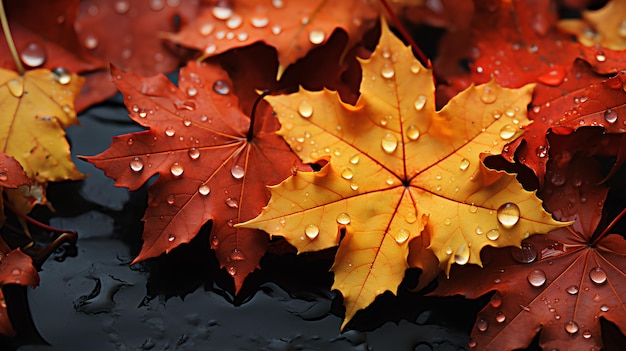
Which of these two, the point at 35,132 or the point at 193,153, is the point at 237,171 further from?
the point at 35,132

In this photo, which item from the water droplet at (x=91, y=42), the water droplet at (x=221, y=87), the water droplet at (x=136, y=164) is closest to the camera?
the water droplet at (x=136, y=164)

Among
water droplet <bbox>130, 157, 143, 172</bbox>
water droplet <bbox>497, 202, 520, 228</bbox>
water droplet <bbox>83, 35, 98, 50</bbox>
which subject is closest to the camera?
water droplet <bbox>497, 202, 520, 228</bbox>

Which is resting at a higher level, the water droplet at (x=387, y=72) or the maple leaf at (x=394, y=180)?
the water droplet at (x=387, y=72)

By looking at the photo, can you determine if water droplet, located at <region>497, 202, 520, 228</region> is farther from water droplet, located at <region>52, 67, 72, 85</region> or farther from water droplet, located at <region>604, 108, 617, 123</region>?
water droplet, located at <region>52, 67, 72, 85</region>

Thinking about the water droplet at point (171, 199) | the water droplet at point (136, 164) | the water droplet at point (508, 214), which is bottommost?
the water droplet at point (508, 214)

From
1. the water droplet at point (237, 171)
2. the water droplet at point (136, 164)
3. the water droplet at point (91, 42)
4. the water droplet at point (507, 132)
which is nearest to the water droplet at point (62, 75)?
the water droplet at point (91, 42)

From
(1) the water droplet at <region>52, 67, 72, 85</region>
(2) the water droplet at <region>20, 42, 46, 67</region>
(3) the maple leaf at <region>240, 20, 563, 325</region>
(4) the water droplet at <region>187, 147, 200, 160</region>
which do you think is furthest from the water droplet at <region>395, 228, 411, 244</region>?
(2) the water droplet at <region>20, 42, 46, 67</region>

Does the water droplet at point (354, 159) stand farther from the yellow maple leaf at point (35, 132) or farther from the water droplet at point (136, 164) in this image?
the yellow maple leaf at point (35, 132)

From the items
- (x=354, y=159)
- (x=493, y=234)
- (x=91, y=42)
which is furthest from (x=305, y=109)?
(x=91, y=42)
